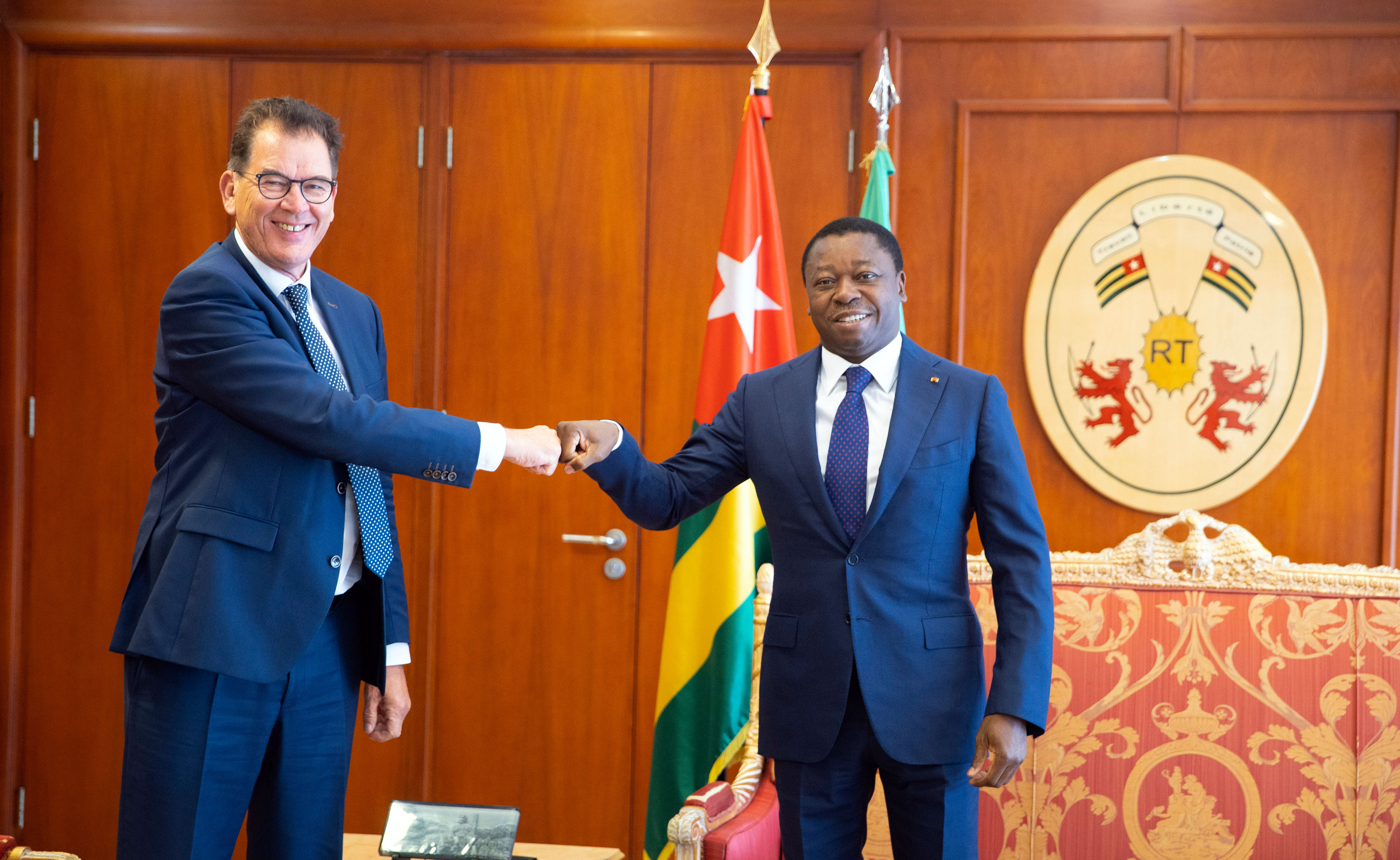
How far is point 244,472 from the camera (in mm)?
1648

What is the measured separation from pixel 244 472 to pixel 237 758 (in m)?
0.43

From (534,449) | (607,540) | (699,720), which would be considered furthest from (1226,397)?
(534,449)

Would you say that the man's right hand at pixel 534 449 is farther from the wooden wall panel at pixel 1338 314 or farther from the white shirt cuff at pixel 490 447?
the wooden wall panel at pixel 1338 314

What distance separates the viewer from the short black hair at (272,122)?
5.68ft

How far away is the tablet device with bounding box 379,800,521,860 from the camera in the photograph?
1.93 meters

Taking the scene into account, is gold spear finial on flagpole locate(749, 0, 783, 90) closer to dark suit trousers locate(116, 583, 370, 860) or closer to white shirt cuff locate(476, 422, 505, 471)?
white shirt cuff locate(476, 422, 505, 471)

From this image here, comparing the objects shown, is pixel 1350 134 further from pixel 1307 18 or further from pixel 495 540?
pixel 495 540

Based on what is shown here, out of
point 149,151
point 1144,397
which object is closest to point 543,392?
point 149,151

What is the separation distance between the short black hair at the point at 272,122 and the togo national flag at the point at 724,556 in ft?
4.08

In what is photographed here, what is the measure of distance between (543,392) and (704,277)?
605 mm

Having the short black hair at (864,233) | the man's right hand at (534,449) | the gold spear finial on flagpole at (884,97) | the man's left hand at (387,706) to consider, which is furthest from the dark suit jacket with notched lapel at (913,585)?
the gold spear finial on flagpole at (884,97)

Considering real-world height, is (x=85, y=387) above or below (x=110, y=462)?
above

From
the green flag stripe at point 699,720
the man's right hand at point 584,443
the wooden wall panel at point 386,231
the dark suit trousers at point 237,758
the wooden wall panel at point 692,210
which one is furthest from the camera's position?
the wooden wall panel at point 386,231

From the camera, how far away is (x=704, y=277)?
3262 millimetres
